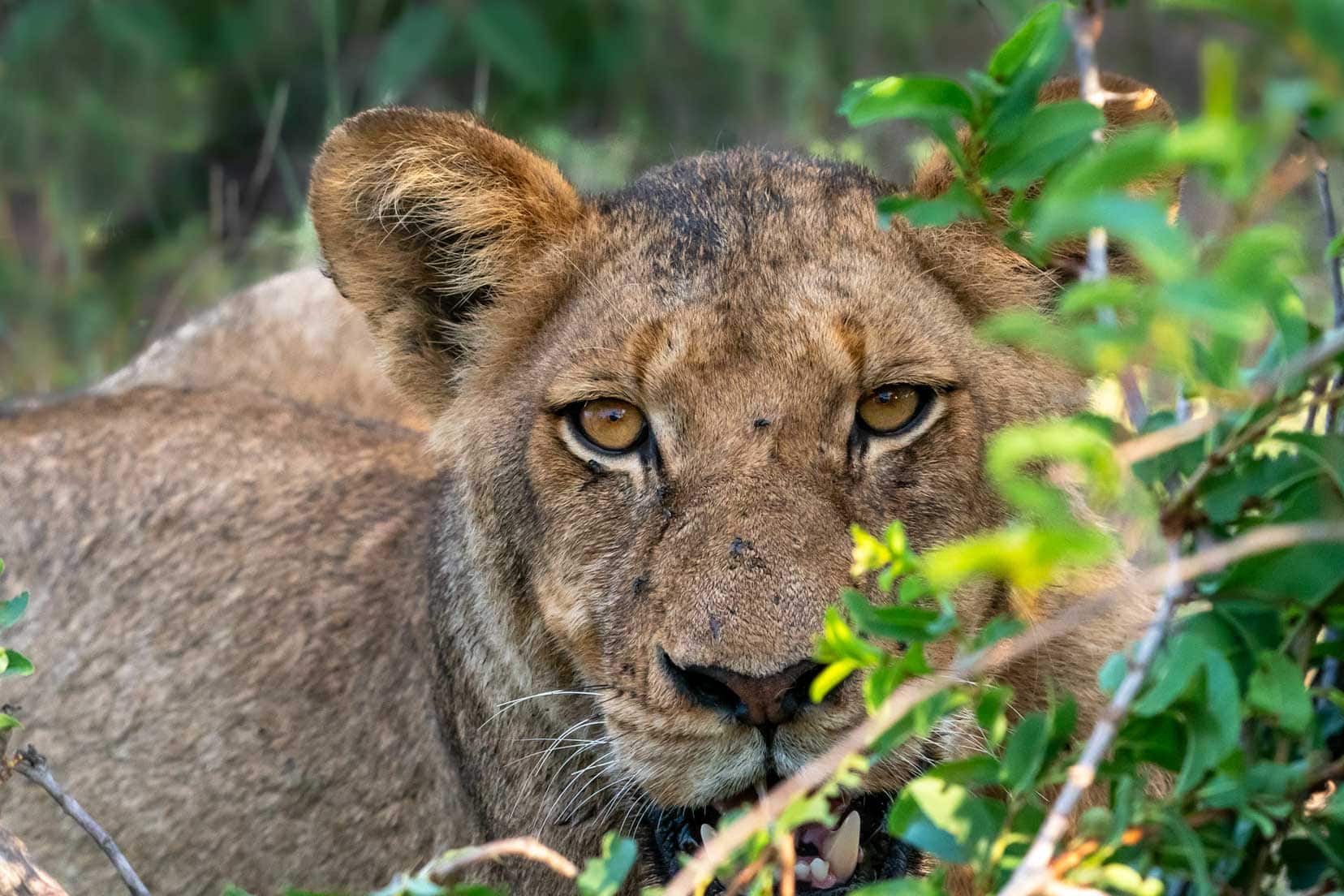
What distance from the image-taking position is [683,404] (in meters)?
3.42

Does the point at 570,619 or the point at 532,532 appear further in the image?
the point at 532,532

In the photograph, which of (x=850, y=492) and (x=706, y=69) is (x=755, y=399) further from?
(x=706, y=69)

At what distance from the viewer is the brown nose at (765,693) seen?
2865 mm

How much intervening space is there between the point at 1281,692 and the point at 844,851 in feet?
3.60

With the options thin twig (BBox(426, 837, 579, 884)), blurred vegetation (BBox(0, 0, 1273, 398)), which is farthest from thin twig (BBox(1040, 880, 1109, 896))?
blurred vegetation (BBox(0, 0, 1273, 398))

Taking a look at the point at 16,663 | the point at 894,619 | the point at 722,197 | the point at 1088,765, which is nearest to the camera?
the point at 1088,765

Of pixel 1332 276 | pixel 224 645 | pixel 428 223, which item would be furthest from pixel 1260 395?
pixel 224 645

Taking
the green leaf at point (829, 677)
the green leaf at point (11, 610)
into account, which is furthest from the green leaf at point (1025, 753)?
the green leaf at point (11, 610)

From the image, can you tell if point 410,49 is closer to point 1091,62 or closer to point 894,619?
point 1091,62

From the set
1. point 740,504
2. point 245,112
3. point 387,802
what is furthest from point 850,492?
point 245,112

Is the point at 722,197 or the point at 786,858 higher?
the point at 722,197

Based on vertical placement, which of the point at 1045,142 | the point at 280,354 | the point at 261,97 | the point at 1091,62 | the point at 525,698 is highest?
the point at 261,97

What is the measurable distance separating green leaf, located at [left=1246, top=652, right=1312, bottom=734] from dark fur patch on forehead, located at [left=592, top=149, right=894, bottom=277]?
169cm

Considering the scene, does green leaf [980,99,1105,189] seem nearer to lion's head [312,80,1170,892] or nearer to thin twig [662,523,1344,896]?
thin twig [662,523,1344,896]
